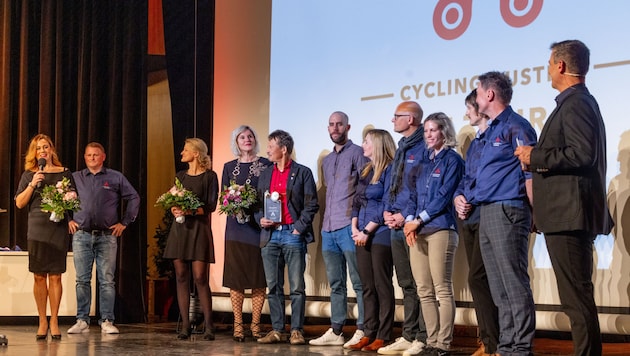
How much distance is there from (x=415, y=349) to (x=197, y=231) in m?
1.97

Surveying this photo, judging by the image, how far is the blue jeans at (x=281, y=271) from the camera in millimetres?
6090

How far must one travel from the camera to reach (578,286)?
3.45 m

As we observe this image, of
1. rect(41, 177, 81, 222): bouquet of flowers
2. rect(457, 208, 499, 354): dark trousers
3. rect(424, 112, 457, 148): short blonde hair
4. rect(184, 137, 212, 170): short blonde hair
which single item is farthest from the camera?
rect(184, 137, 212, 170): short blonde hair

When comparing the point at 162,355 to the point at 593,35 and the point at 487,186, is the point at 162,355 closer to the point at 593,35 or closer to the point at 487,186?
the point at 487,186

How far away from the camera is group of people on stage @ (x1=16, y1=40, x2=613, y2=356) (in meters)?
3.58

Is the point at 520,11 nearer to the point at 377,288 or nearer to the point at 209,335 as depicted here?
the point at 377,288

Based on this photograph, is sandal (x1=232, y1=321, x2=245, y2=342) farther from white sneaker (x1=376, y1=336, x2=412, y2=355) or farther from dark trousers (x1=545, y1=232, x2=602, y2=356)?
dark trousers (x1=545, y1=232, x2=602, y2=356)

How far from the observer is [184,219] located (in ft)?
20.5

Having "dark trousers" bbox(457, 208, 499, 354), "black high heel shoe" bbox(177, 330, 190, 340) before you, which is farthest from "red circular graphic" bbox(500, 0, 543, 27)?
"black high heel shoe" bbox(177, 330, 190, 340)

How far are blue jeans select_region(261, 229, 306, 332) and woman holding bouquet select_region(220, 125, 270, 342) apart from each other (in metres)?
0.18

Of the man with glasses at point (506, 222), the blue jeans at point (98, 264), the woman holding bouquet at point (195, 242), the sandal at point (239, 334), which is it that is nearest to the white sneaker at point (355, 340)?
the sandal at point (239, 334)

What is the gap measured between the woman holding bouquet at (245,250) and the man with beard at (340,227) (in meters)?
0.58

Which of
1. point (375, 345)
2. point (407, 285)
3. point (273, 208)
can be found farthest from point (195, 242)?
point (407, 285)

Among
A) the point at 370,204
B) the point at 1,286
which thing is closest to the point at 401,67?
the point at 370,204
